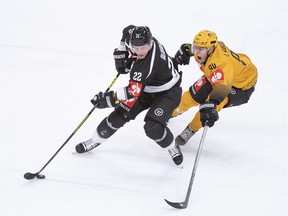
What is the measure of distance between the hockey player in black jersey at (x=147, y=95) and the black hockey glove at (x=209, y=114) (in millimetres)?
268

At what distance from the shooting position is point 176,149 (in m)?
3.93

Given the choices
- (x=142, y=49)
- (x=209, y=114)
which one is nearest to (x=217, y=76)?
(x=209, y=114)

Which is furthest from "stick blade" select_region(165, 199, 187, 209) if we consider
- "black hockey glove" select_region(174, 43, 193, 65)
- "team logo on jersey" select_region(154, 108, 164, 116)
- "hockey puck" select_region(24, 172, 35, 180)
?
"black hockey glove" select_region(174, 43, 193, 65)

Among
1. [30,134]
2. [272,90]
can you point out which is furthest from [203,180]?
[272,90]

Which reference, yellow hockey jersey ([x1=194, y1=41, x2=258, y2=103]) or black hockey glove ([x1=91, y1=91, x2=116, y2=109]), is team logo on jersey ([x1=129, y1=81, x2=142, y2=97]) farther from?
yellow hockey jersey ([x1=194, y1=41, x2=258, y2=103])

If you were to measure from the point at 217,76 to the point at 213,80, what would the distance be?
48mm

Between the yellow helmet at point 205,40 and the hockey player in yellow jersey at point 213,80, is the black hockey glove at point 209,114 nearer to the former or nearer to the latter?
the hockey player in yellow jersey at point 213,80

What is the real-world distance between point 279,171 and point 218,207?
787 mm

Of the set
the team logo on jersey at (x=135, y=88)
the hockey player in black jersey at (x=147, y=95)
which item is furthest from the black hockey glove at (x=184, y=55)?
the team logo on jersey at (x=135, y=88)

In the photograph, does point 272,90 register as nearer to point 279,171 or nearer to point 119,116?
point 279,171

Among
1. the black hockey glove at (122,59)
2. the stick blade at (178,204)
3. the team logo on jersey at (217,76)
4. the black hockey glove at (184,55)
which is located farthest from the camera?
the black hockey glove at (184,55)

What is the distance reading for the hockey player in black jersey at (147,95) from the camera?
3.62 metres

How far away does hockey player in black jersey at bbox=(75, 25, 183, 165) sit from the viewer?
362 cm

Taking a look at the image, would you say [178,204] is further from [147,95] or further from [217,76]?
[217,76]
